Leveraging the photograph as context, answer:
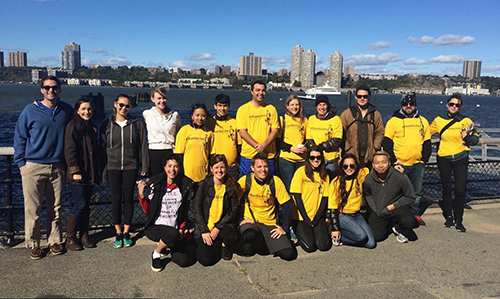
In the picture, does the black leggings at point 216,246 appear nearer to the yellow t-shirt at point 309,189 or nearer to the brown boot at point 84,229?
the yellow t-shirt at point 309,189

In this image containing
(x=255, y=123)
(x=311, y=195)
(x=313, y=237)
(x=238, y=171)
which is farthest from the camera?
(x=255, y=123)

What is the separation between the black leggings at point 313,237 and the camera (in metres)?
4.93

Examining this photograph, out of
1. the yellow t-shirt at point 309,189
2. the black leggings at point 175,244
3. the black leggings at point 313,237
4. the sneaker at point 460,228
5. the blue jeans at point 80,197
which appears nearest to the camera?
the black leggings at point 175,244

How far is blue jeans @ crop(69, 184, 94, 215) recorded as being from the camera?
4.67 meters

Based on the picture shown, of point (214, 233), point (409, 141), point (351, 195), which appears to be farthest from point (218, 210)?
point (409, 141)

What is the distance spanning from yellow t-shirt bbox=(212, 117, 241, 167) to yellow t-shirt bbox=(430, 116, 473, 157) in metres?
3.00

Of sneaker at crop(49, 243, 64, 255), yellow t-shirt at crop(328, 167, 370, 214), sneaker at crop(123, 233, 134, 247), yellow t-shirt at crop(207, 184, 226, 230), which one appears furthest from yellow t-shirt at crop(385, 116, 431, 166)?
sneaker at crop(49, 243, 64, 255)

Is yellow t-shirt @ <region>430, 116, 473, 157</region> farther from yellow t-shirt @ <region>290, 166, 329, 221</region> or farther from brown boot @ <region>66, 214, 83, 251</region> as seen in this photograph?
brown boot @ <region>66, 214, 83, 251</region>

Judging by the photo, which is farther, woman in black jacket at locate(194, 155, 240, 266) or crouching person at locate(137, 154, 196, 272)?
woman in black jacket at locate(194, 155, 240, 266)

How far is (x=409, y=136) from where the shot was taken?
228 inches

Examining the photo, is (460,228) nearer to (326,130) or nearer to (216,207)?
(326,130)

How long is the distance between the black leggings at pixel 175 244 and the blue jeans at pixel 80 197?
87 centimetres

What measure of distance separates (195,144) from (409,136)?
10.2 ft

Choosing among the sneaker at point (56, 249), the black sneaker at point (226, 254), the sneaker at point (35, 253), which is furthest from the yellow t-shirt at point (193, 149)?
the sneaker at point (35, 253)
